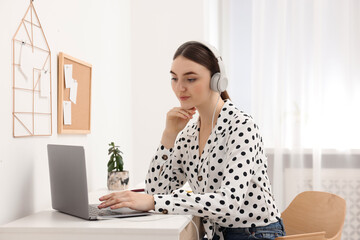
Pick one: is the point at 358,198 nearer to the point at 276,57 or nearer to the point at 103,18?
the point at 276,57

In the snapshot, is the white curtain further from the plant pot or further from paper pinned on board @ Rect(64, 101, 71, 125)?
paper pinned on board @ Rect(64, 101, 71, 125)

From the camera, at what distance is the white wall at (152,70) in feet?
9.80

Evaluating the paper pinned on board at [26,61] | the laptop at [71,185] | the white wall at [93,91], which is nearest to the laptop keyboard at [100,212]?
the laptop at [71,185]

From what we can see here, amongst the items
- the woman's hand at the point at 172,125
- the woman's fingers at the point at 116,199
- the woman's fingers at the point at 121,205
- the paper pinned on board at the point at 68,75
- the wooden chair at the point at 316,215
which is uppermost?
the paper pinned on board at the point at 68,75

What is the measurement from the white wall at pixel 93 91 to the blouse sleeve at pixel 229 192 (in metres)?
0.48

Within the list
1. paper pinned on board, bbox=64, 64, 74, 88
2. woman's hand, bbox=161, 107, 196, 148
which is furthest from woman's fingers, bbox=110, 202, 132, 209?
paper pinned on board, bbox=64, 64, 74, 88

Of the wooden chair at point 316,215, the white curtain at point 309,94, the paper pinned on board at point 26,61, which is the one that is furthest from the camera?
the white curtain at point 309,94

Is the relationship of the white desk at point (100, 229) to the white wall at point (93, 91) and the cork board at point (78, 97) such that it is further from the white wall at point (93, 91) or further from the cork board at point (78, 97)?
the cork board at point (78, 97)

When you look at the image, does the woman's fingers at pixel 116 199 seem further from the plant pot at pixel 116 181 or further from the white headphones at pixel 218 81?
the plant pot at pixel 116 181

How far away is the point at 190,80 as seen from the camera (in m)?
1.57

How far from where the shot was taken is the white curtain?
317 centimetres

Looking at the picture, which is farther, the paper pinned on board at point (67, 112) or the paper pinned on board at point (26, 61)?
the paper pinned on board at point (67, 112)

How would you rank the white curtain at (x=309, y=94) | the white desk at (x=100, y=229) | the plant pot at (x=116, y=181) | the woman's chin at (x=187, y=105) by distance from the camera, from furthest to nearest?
1. the white curtain at (x=309, y=94)
2. the plant pot at (x=116, y=181)
3. the woman's chin at (x=187, y=105)
4. the white desk at (x=100, y=229)

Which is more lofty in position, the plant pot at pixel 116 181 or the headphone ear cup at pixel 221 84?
the headphone ear cup at pixel 221 84
